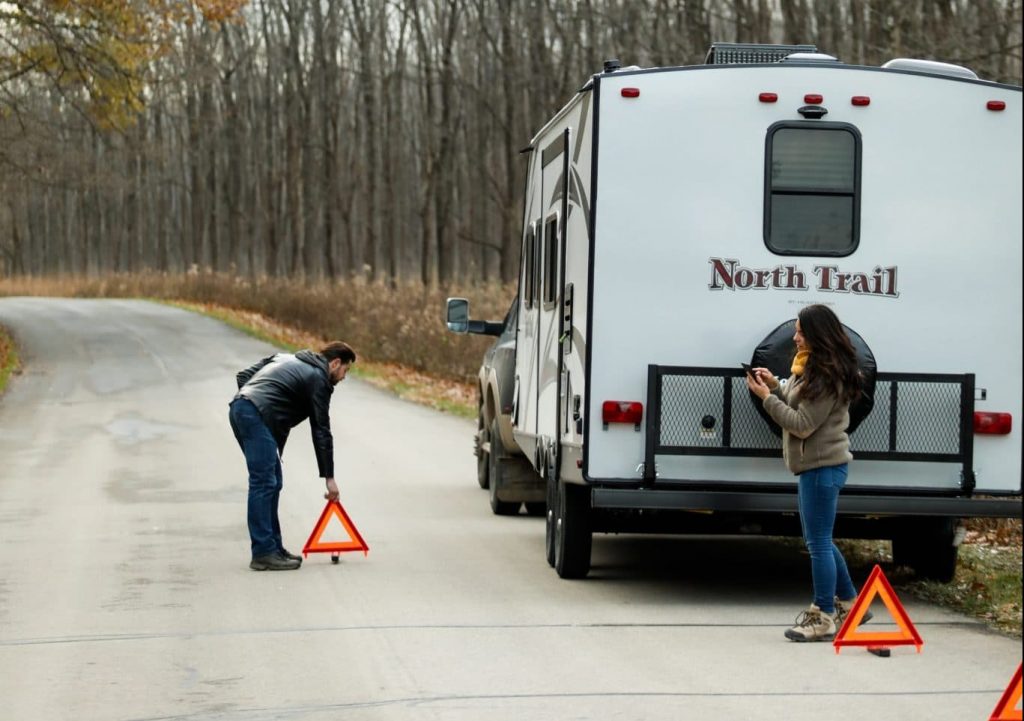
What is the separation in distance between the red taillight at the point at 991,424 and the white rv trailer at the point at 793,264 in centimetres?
1

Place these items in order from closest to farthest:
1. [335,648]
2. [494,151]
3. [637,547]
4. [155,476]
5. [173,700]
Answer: [173,700] < [335,648] < [637,547] < [155,476] < [494,151]

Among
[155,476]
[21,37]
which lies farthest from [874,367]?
[21,37]

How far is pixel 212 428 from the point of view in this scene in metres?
21.6

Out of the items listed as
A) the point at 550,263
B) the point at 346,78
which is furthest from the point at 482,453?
the point at 346,78

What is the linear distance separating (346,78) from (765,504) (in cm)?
5420

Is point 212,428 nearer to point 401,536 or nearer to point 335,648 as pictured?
point 401,536

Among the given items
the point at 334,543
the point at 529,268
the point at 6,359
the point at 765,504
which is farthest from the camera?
the point at 6,359

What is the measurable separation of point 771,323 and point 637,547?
146 inches

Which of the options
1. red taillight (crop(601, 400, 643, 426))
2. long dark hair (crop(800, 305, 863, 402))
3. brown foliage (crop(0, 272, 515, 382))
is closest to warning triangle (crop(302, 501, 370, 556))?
red taillight (crop(601, 400, 643, 426))

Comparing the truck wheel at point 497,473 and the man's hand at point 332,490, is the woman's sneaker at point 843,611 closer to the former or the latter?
the man's hand at point 332,490

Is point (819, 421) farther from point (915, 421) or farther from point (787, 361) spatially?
point (915, 421)

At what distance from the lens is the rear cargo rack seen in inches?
381

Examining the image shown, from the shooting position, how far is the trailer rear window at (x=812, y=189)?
973 cm

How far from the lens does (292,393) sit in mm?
11359
